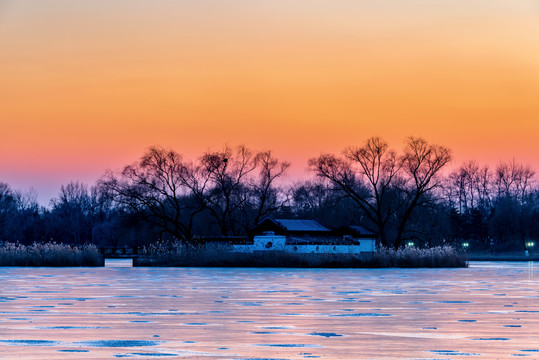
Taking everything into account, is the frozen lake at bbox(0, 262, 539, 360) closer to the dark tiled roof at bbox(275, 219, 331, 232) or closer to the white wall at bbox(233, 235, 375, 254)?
the white wall at bbox(233, 235, 375, 254)

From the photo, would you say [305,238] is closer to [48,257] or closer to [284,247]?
[284,247]

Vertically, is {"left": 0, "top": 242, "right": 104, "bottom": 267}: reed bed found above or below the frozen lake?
above

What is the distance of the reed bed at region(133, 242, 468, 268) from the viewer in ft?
223

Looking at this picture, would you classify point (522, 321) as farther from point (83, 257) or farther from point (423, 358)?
point (83, 257)

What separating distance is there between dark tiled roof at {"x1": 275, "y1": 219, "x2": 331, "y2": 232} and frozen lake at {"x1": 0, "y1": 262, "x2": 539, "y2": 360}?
62500 millimetres

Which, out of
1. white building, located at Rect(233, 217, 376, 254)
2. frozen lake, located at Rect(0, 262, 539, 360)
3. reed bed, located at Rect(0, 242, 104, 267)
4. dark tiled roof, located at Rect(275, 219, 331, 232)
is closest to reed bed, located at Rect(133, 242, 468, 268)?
reed bed, located at Rect(0, 242, 104, 267)

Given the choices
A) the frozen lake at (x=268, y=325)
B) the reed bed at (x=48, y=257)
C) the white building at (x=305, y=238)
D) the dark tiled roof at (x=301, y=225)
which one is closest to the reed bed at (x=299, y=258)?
the reed bed at (x=48, y=257)

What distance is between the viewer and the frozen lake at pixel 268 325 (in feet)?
48.4

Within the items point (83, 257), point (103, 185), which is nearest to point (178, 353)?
point (83, 257)

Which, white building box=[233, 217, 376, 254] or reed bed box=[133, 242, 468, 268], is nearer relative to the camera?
reed bed box=[133, 242, 468, 268]

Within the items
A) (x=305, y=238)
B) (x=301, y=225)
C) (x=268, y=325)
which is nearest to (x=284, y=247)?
(x=305, y=238)

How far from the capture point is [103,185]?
9581 centimetres

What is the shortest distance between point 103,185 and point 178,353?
82917 mm

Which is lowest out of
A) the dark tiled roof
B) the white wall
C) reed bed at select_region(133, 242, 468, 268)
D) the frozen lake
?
the frozen lake
